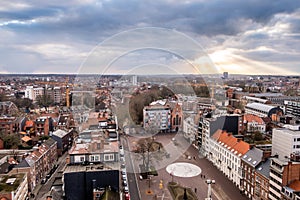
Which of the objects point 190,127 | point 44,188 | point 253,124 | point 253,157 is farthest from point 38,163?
point 253,124

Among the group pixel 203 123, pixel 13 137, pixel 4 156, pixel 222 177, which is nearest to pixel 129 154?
pixel 222 177

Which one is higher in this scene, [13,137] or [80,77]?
[80,77]

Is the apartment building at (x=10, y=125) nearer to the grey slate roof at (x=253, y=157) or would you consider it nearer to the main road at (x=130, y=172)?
the main road at (x=130, y=172)

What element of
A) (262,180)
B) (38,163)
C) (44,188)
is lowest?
(44,188)

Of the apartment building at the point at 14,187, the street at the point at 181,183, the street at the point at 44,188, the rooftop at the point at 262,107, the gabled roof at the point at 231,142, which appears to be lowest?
the street at the point at 44,188

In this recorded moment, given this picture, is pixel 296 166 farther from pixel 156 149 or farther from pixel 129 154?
pixel 129 154

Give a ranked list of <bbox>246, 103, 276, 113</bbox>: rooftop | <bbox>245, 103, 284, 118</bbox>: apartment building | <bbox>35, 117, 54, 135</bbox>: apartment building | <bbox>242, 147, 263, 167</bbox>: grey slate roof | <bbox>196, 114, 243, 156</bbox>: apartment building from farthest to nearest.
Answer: <bbox>246, 103, 276, 113</bbox>: rooftop → <bbox>245, 103, 284, 118</bbox>: apartment building → <bbox>35, 117, 54, 135</bbox>: apartment building → <bbox>196, 114, 243, 156</bbox>: apartment building → <bbox>242, 147, 263, 167</bbox>: grey slate roof

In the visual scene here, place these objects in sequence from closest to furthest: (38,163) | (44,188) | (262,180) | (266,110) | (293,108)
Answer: (262,180) < (44,188) < (38,163) < (266,110) < (293,108)

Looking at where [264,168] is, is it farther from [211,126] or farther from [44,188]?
[44,188]

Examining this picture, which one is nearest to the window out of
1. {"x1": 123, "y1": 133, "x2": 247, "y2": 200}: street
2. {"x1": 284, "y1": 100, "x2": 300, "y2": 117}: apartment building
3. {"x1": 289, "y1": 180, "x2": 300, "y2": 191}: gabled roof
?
{"x1": 123, "y1": 133, "x2": 247, "y2": 200}: street

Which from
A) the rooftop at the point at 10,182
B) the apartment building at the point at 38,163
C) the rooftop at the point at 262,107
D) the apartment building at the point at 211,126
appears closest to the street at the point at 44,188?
the apartment building at the point at 38,163

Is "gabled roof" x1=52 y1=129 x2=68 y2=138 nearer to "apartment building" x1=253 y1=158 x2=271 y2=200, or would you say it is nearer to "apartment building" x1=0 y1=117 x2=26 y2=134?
"apartment building" x1=0 y1=117 x2=26 y2=134
